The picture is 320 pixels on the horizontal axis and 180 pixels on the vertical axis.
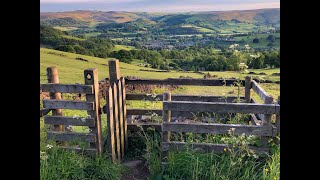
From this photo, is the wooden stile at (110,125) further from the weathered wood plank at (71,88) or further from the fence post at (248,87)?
the fence post at (248,87)

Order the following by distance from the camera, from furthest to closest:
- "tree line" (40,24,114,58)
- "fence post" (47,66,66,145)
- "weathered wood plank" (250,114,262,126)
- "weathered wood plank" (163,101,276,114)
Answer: "tree line" (40,24,114,58), "weathered wood plank" (250,114,262,126), "fence post" (47,66,66,145), "weathered wood plank" (163,101,276,114)

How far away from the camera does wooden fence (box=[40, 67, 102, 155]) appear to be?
5715 millimetres

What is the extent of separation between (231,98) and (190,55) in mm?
7942

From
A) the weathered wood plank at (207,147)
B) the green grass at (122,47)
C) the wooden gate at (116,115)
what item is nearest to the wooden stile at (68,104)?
the wooden gate at (116,115)

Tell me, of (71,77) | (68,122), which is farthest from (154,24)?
(68,122)

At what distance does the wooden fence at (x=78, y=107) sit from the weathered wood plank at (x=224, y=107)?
1.21m

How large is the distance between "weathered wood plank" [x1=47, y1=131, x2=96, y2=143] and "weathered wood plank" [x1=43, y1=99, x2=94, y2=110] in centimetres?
45

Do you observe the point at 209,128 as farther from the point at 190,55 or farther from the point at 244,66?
the point at 190,55

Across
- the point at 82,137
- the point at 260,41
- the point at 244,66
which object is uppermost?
the point at 260,41

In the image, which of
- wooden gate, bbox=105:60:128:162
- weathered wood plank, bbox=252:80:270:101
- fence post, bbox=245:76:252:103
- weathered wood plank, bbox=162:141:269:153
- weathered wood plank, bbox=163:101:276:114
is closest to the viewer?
weathered wood plank, bbox=163:101:276:114

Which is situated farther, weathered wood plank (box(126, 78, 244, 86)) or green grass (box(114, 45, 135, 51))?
green grass (box(114, 45, 135, 51))

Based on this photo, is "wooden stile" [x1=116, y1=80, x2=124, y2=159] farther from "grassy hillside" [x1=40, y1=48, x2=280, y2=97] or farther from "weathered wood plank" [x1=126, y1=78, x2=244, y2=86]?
"grassy hillside" [x1=40, y1=48, x2=280, y2=97]

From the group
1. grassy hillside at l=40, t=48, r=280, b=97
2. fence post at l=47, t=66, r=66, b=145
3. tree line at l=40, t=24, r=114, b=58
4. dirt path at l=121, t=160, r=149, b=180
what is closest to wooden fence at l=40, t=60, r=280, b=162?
fence post at l=47, t=66, r=66, b=145
